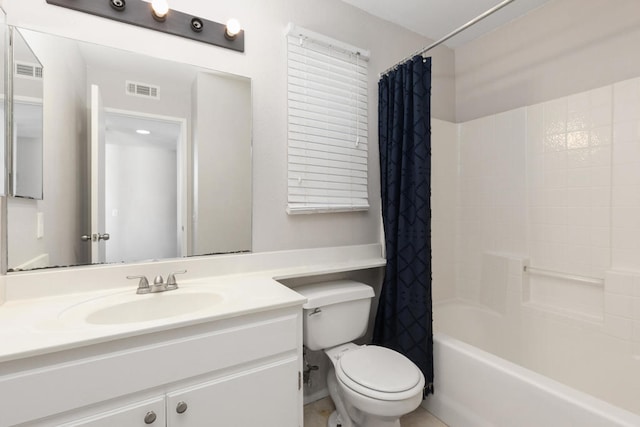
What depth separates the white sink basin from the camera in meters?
1.09

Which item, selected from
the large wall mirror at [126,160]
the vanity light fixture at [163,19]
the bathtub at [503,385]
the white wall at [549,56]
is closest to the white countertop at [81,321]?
the large wall mirror at [126,160]

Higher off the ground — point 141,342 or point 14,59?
point 14,59

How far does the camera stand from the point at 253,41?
1634 millimetres

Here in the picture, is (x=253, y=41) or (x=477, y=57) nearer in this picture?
(x=253, y=41)

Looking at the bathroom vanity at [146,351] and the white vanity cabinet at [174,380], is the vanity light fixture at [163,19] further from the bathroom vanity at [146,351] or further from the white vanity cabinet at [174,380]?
the white vanity cabinet at [174,380]

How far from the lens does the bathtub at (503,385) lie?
1152 mm

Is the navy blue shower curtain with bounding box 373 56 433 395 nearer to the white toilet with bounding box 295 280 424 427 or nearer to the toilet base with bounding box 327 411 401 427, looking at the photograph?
the white toilet with bounding box 295 280 424 427

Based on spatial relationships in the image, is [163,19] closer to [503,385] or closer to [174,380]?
[174,380]

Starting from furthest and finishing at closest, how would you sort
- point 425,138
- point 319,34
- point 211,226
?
point 319,34, point 425,138, point 211,226

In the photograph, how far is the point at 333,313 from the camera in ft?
5.36

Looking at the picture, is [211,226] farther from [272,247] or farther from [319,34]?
[319,34]

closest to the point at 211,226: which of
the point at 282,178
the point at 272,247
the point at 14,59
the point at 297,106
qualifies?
the point at 272,247

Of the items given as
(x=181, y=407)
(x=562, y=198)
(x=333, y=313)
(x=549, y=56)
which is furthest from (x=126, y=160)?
(x=549, y=56)

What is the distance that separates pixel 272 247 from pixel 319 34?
4.22ft
